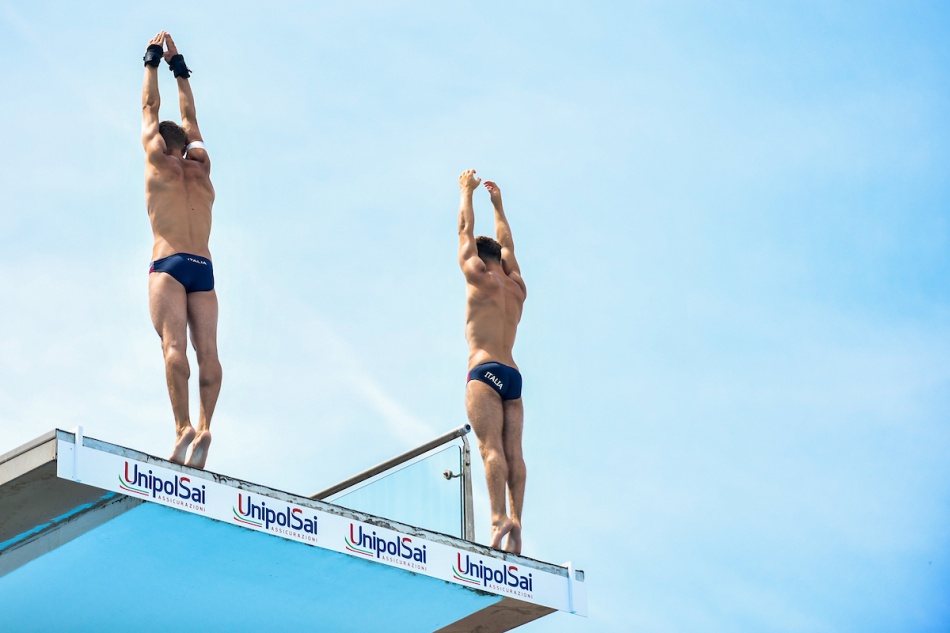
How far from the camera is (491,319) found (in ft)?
45.5

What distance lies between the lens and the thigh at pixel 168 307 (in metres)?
11.3

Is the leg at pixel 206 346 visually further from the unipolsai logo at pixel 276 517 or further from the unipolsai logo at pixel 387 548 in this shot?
the unipolsai logo at pixel 387 548

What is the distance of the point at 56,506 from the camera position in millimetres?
10039

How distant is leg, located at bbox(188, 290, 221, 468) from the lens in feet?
37.4

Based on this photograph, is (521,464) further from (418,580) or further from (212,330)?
(212,330)

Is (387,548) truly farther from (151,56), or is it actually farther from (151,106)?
(151,56)

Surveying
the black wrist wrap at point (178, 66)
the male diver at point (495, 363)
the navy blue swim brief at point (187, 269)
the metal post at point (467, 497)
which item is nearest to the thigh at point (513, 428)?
the male diver at point (495, 363)

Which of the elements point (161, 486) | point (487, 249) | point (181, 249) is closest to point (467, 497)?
point (487, 249)

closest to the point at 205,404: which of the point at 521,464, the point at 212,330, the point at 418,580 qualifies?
the point at 212,330

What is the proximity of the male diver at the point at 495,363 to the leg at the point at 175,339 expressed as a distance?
318 centimetres

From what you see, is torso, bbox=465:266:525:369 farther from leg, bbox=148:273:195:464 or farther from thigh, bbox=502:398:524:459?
leg, bbox=148:273:195:464

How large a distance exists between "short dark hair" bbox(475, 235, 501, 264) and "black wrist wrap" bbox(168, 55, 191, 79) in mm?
3462

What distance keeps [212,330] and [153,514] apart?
2.08 m

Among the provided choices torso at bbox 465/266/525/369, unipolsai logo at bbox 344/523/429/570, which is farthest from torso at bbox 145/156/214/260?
torso at bbox 465/266/525/369
